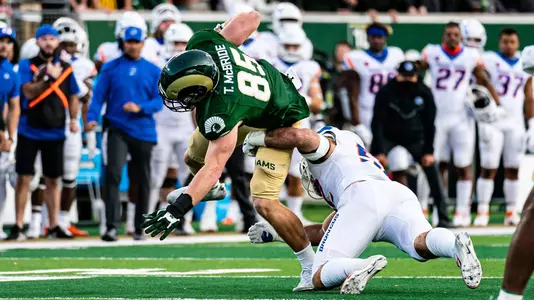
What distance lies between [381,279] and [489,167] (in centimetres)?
660

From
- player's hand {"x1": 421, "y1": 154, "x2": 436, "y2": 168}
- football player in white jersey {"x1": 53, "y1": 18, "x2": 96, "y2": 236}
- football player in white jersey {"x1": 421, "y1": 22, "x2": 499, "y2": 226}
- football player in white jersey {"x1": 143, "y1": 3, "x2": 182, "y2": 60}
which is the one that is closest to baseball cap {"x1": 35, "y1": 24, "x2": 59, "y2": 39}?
football player in white jersey {"x1": 53, "y1": 18, "x2": 96, "y2": 236}

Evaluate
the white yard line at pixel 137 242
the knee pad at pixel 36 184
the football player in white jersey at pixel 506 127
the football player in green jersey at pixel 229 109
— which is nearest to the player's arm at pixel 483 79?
the football player in white jersey at pixel 506 127

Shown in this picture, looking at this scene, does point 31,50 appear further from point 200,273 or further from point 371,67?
point 200,273

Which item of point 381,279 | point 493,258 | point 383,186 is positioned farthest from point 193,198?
point 493,258

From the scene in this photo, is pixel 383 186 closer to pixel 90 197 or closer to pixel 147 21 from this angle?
pixel 90 197

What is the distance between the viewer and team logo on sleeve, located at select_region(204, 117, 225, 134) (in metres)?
6.34

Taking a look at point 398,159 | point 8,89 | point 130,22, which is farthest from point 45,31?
point 398,159

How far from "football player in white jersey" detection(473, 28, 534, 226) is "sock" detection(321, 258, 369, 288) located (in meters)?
7.45

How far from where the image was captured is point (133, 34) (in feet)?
38.5

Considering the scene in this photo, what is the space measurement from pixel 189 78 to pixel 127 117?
5.42 meters

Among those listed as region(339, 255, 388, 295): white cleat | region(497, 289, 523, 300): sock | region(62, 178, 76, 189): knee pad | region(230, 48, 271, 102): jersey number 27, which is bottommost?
region(62, 178, 76, 189): knee pad

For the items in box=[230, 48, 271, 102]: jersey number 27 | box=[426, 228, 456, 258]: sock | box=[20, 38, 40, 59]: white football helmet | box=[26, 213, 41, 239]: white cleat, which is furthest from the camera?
box=[20, 38, 40, 59]: white football helmet

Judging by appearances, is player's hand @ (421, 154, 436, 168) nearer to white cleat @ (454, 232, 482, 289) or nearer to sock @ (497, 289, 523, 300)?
white cleat @ (454, 232, 482, 289)

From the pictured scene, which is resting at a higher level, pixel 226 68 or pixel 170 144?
pixel 226 68
